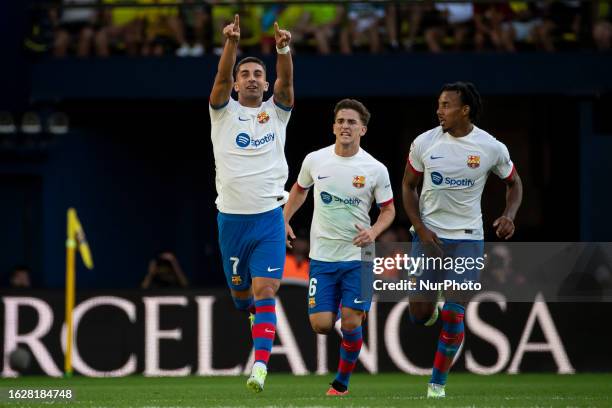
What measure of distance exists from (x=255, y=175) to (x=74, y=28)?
10.7 metres

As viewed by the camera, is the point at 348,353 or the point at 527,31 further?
the point at 527,31


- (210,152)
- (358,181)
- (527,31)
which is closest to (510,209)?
(358,181)

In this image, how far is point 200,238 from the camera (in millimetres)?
24000

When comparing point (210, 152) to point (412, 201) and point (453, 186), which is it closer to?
point (412, 201)

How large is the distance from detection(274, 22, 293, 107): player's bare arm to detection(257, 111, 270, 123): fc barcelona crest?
14cm

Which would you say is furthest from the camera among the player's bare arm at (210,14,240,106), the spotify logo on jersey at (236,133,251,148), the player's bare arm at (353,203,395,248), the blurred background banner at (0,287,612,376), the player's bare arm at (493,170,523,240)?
the blurred background banner at (0,287,612,376)

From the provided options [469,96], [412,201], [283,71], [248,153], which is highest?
[283,71]

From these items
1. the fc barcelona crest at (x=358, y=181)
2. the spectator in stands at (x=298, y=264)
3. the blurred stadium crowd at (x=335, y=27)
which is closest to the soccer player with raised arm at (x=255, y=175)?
the fc barcelona crest at (x=358, y=181)

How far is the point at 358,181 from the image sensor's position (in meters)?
12.1

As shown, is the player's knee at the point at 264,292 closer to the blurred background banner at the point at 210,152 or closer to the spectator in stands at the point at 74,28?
the blurred background banner at the point at 210,152

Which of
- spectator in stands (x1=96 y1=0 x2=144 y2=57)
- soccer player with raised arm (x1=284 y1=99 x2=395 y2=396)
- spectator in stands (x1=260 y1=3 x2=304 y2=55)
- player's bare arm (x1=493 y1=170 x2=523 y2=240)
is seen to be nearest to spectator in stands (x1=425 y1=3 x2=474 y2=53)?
spectator in stands (x1=260 y1=3 x2=304 y2=55)

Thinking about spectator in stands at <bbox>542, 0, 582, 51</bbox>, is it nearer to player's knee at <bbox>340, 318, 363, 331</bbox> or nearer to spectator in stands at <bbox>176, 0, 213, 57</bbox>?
spectator in stands at <bbox>176, 0, 213, 57</bbox>

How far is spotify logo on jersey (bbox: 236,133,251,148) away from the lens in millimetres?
11344

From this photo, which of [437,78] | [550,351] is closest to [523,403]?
[550,351]
